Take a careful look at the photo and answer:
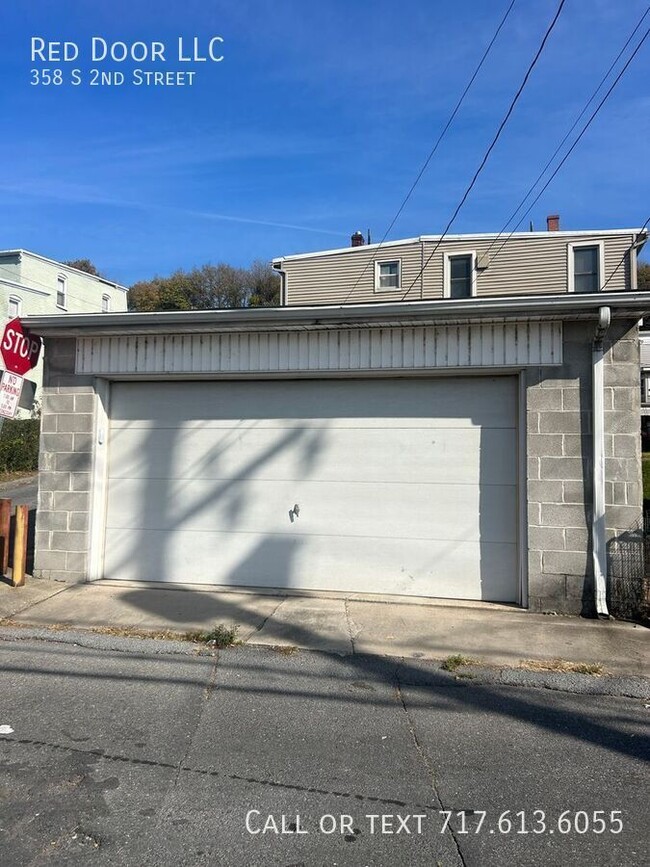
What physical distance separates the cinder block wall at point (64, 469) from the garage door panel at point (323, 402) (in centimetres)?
45

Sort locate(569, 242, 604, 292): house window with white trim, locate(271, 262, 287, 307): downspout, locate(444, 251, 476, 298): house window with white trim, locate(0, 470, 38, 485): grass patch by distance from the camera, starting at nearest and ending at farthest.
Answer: locate(0, 470, 38, 485): grass patch, locate(569, 242, 604, 292): house window with white trim, locate(444, 251, 476, 298): house window with white trim, locate(271, 262, 287, 307): downspout

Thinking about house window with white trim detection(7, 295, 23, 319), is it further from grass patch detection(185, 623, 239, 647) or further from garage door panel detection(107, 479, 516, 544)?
grass patch detection(185, 623, 239, 647)

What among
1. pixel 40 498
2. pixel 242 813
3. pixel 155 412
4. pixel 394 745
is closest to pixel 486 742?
pixel 394 745

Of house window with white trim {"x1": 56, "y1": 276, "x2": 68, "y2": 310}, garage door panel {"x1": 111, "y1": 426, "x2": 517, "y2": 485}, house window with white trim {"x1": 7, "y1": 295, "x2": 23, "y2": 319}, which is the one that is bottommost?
garage door panel {"x1": 111, "y1": 426, "x2": 517, "y2": 485}

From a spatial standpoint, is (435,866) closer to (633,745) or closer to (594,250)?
(633,745)

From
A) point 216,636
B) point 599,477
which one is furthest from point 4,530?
point 599,477

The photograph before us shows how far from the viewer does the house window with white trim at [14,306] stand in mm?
25828

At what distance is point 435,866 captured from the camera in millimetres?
2520

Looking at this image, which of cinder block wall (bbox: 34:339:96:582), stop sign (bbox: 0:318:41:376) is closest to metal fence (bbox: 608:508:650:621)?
cinder block wall (bbox: 34:339:96:582)

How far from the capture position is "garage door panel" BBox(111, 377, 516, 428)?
22.3ft

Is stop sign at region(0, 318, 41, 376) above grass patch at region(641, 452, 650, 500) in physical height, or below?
above

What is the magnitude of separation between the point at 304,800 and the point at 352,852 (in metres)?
0.43

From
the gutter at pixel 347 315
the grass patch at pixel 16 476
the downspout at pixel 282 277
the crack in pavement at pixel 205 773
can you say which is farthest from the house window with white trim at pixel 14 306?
the crack in pavement at pixel 205 773

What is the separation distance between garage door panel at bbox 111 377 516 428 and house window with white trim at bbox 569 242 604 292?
504 inches
